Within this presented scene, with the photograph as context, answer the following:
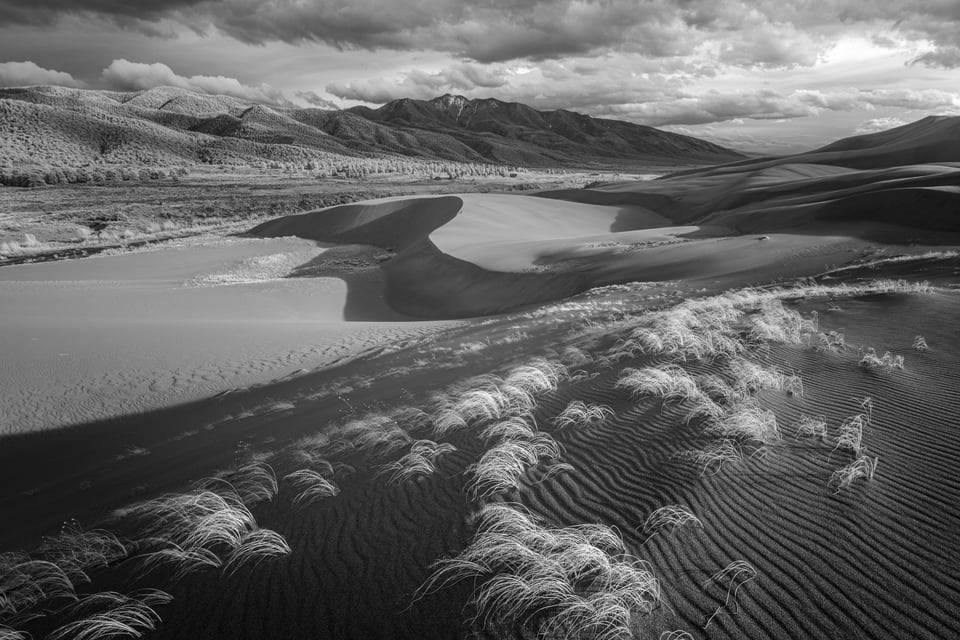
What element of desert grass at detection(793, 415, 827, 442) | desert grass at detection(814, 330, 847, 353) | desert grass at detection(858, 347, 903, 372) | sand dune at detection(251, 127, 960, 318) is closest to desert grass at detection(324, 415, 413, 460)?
desert grass at detection(793, 415, 827, 442)

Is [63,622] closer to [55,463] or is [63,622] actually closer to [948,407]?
[55,463]

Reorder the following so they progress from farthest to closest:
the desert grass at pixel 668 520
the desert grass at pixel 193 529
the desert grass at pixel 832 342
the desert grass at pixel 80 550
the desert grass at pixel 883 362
Result: the desert grass at pixel 832 342
the desert grass at pixel 883 362
the desert grass at pixel 80 550
the desert grass at pixel 193 529
the desert grass at pixel 668 520

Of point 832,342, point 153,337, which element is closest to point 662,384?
point 832,342

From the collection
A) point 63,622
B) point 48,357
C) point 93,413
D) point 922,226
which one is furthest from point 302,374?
point 922,226

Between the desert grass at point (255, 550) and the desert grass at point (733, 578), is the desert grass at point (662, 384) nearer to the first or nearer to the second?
the desert grass at point (733, 578)

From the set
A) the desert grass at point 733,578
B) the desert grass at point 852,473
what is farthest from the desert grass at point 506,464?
the desert grass at point 852,473

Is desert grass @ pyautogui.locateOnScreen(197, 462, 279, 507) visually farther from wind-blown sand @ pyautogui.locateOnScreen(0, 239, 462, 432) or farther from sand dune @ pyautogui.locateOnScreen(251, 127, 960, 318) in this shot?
sand dune @ pyautogui.locateOnScreen(251, 127, 960, 318)
